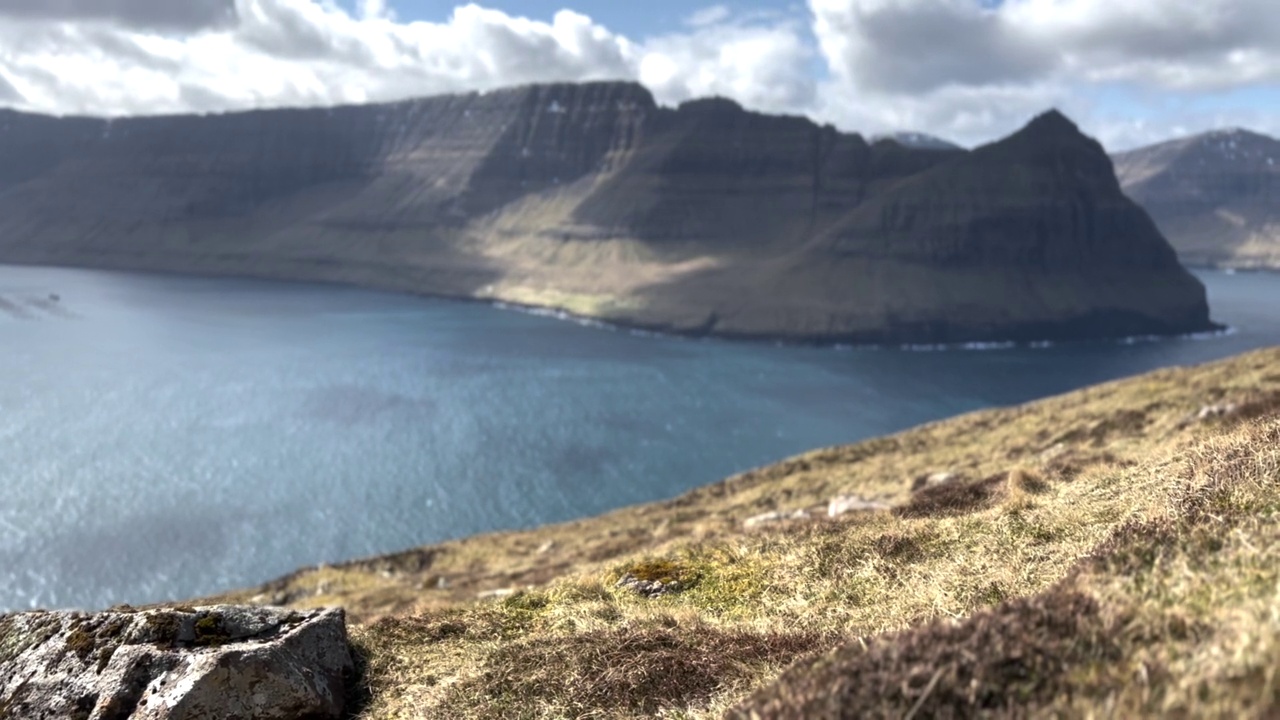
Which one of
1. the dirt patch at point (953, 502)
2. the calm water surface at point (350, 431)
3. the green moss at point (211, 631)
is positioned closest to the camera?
the green moss at point (211, 631)

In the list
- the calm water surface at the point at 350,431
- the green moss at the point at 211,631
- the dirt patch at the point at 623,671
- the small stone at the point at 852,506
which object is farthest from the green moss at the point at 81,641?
the calm water surface at the point at 350,431

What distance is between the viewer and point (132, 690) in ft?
28.7

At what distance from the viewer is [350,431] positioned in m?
110

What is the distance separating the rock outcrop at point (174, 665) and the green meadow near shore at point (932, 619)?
33.2 inches

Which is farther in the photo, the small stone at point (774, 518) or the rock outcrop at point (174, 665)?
the small stone at point (774, 518)

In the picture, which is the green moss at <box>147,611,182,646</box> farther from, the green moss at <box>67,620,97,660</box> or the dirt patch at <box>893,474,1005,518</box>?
the dirt patch at <box>893,474,1005,518</box>

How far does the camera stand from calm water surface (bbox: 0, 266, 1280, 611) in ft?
240

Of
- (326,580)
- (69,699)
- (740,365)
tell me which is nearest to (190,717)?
(69,699)

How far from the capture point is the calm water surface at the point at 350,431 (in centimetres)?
7319

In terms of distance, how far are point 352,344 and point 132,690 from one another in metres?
184

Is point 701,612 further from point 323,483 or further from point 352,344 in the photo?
point 352,344

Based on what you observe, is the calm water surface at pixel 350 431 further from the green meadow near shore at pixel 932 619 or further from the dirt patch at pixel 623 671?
the dirt patch at pixel 623 671

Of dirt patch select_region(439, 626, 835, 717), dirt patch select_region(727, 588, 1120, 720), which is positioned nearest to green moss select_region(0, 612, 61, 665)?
dirt patch select_region(439, 626, 835, 717)

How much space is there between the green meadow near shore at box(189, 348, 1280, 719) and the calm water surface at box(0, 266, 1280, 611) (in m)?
63.6
